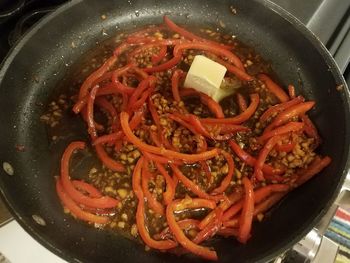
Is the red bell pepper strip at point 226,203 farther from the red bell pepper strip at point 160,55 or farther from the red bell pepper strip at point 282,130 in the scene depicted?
the red bell pepper strip at point 160,55

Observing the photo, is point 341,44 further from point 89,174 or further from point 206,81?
point 89,174

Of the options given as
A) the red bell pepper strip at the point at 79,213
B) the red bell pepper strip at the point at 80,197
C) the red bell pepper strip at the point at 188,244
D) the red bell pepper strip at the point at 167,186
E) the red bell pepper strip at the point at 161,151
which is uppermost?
the red bell pepper strip at the point at 161,151

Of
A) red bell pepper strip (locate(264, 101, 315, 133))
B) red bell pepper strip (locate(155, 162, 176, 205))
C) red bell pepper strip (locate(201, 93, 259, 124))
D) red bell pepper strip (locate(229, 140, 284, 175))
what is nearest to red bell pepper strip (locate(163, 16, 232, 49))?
red bell pepper strip (locate(201, 93, 259, 124))

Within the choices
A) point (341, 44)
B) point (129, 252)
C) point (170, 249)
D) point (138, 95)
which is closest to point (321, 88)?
point (341, 44)

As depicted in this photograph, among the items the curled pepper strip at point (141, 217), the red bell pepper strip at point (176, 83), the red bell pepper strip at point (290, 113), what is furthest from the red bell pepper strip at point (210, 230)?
the red bell pepper strip at point (176, 83)

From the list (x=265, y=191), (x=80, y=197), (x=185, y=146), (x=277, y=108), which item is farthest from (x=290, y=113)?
(x=80, y=197)

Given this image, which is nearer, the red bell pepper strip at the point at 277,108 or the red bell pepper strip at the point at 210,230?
the red bell pepper strip at the point at 210,230

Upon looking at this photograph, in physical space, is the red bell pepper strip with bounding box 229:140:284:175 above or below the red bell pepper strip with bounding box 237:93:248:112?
below

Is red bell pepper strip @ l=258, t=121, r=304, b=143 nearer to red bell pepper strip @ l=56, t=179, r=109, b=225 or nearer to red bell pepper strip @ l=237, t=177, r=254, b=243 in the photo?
red bell pepper strip @ l=237, t=177, r=254, b=243
